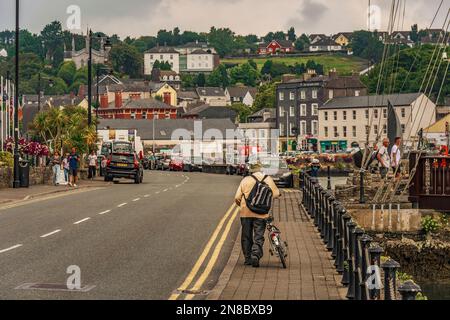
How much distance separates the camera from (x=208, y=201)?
121 ft

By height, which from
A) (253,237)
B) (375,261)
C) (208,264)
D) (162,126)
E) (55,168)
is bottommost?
(208,264)

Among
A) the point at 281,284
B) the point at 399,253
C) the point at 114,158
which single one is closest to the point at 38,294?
the point at 281,284

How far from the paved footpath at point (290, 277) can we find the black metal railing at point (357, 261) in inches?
9.5

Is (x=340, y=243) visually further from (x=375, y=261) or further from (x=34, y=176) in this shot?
(x=34, y=176)

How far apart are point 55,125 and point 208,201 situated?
27.4m

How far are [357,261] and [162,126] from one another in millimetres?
162835

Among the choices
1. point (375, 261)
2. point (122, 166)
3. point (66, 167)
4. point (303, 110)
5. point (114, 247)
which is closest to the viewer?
point (375, 261)

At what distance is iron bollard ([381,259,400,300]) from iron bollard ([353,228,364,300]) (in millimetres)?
2596

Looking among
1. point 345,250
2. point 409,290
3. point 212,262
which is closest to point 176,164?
point 212,262

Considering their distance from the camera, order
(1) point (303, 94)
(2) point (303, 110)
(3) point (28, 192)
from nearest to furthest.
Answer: (3) point (28, 192) → (2) point (303, 110) → (1) point (303, 94)

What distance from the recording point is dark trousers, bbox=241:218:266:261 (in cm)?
1755

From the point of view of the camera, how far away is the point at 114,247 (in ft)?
67.3
